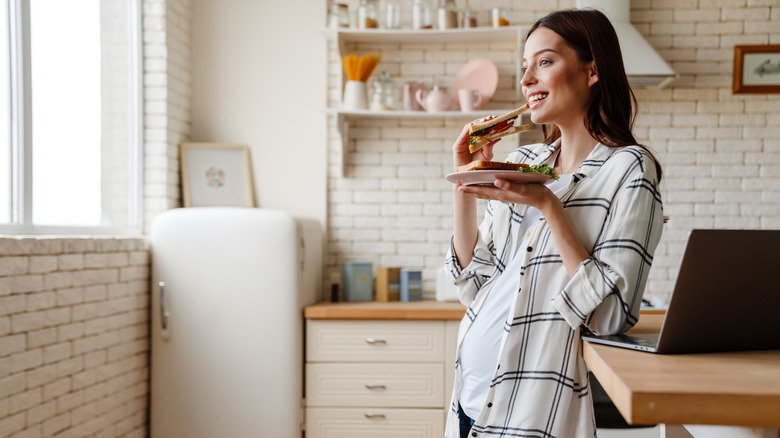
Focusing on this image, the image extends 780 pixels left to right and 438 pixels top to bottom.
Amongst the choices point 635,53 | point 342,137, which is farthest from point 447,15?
point 635,53

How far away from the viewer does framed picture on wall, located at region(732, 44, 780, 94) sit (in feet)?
11.3


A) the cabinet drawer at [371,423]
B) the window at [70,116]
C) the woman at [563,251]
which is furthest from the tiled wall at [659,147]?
the woman at [563,251]

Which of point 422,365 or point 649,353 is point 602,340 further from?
point 422,365

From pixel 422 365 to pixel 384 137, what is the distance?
128cm

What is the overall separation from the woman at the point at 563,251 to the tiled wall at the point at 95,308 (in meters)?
1.59

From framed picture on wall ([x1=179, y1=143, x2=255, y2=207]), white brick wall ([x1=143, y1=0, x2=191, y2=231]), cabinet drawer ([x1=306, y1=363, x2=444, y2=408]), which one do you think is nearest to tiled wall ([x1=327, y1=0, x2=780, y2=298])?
framed picture on wall ([x1=179, y1=143, x2=255, y2=207])

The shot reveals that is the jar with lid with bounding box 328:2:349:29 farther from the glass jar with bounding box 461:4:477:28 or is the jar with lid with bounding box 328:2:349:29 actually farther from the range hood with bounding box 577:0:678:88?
the range hood with bounding box 577:0:678:88

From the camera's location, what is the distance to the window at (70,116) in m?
2.31

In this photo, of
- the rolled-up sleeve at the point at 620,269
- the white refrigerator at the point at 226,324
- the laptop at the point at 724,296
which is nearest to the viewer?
the laptop at the point at 724,296

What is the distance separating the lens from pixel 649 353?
3.12ft

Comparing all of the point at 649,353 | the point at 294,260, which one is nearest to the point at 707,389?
the point at 649,353

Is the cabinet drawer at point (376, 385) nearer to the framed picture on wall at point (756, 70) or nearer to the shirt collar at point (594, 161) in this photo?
the shirt collar at point (594, 161)

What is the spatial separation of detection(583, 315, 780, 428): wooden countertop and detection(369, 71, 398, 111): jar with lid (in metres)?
2.62

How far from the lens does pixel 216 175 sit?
11.5 feet
